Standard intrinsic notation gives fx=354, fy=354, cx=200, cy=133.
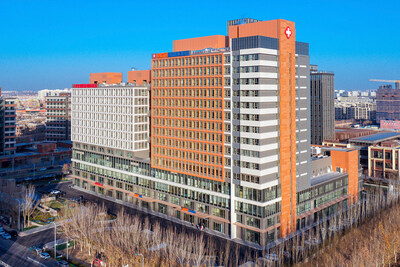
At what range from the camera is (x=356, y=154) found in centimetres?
9488

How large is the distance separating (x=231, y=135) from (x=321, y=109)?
105 metres

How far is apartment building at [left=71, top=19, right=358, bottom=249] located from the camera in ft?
229

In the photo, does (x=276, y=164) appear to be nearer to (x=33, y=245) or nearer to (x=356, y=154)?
(x=356, y=154)

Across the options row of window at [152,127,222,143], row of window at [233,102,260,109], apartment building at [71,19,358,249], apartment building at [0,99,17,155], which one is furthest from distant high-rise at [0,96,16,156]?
row of window at [233,102,260,109]

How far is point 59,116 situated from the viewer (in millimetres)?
178875

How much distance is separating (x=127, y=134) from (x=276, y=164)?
4251 centimetres

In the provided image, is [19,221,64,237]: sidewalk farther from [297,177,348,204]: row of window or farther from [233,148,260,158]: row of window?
[297,177,348,204]: row of window

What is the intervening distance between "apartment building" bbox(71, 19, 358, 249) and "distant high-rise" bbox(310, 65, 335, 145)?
6961cm

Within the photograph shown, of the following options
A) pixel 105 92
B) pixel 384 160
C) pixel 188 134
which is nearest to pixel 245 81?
pixel 188 134

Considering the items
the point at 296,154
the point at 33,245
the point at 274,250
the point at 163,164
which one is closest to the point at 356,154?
the point at 296,154

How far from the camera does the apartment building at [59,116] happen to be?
584ft

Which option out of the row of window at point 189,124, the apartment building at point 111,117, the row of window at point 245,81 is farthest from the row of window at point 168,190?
the row of window at point 245,81

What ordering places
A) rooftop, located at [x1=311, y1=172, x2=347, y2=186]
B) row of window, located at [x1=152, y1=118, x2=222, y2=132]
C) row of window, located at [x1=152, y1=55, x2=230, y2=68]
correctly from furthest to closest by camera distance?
rooftop, located at [x1=311, y1=172, x2=347, y2=186] < row of window, located at [x1=152, y1=118, x2=222, y2=132] < row of window, located at [x1=152, y1=55, x2=230, y2=68]

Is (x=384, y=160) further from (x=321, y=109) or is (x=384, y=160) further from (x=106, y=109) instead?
(x=106, y=109)
